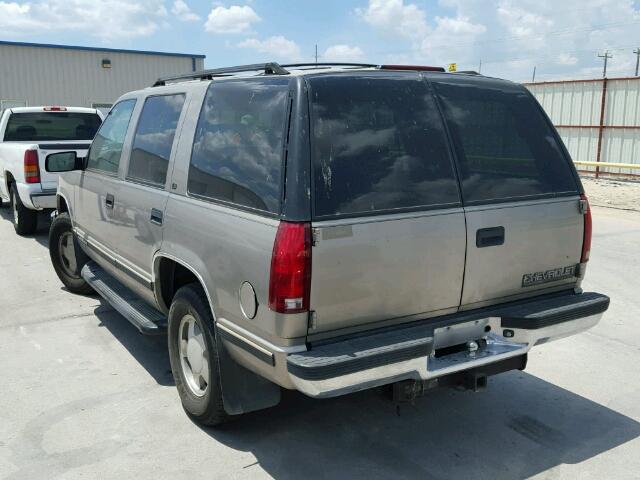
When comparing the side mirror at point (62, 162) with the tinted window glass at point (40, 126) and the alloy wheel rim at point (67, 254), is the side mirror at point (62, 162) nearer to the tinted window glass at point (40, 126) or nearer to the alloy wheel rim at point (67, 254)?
the alloy wheel rim at point (67, 254)

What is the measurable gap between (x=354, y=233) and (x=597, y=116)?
18.1 metres

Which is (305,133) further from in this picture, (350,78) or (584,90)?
(584,90)

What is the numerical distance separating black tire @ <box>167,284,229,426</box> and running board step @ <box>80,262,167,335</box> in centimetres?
22

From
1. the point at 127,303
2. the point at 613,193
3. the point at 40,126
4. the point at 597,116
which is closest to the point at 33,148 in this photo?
the point at 40,126

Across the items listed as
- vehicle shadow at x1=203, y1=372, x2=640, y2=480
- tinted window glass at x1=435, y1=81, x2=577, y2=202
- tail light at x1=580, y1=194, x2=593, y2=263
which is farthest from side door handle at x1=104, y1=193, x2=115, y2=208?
tail light at x1=580, y1=194, x2=593, y2=263

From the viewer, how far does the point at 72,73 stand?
2698 centimetres

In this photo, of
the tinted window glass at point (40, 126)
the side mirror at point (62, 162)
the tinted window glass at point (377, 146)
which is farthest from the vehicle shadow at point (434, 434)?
the tinted window glass at point (40, 126)

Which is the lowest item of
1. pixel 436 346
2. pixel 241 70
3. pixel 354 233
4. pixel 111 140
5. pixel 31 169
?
pixel 436 346

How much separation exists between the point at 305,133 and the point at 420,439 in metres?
1.92

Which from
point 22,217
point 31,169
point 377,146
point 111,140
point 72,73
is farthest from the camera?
point 72,73

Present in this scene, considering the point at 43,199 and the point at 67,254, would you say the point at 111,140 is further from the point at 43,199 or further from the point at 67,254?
the point at 43,199

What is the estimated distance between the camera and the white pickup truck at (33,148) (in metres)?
8.63

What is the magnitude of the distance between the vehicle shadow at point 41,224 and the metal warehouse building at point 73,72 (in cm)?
1543

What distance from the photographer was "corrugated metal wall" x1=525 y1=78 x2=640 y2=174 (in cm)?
1777
